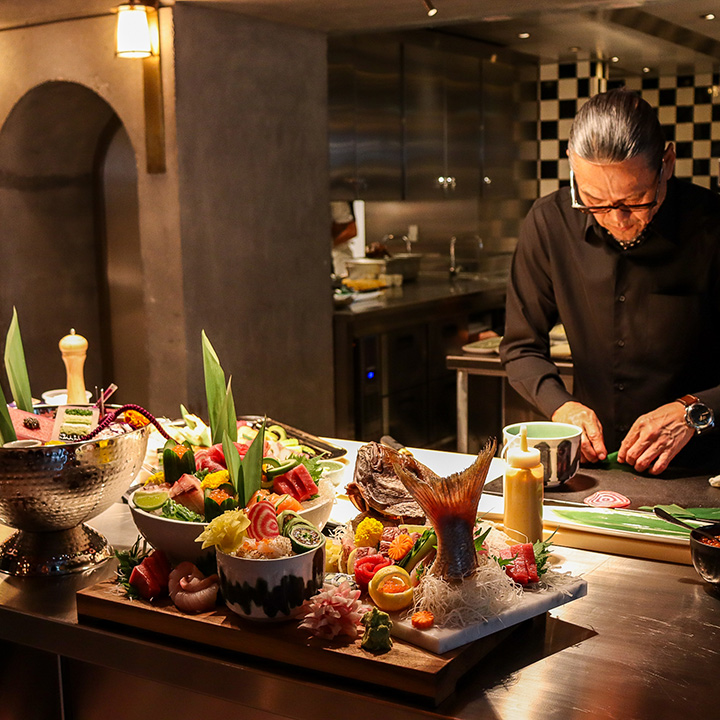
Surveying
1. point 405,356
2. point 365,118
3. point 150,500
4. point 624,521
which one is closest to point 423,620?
point 150,500

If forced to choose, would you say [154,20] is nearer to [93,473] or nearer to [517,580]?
[93,473]

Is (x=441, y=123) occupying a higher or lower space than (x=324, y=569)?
higher

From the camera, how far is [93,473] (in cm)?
158

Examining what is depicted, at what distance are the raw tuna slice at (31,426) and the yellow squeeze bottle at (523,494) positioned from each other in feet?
2.83

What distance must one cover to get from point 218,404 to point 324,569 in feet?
1.47

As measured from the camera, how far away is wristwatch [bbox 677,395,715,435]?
6.78 ft

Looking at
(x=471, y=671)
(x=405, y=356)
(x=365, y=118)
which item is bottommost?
(x=405, y=356)

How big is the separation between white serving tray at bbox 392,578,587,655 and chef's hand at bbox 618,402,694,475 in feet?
2.30

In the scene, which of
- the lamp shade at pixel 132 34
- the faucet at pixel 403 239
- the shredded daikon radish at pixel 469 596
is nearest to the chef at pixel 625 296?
the shredded daikon radish at pixel 469 596

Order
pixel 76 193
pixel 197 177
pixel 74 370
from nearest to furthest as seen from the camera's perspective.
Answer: pixel 74 370, pixel 197 177, pixel 76 193

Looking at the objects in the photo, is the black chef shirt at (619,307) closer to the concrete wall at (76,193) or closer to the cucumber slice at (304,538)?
the cucumber slice at (304,538)

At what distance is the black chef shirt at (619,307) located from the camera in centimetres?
231

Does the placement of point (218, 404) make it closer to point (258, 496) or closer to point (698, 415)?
point (258, 496)

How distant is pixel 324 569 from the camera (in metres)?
1.40
